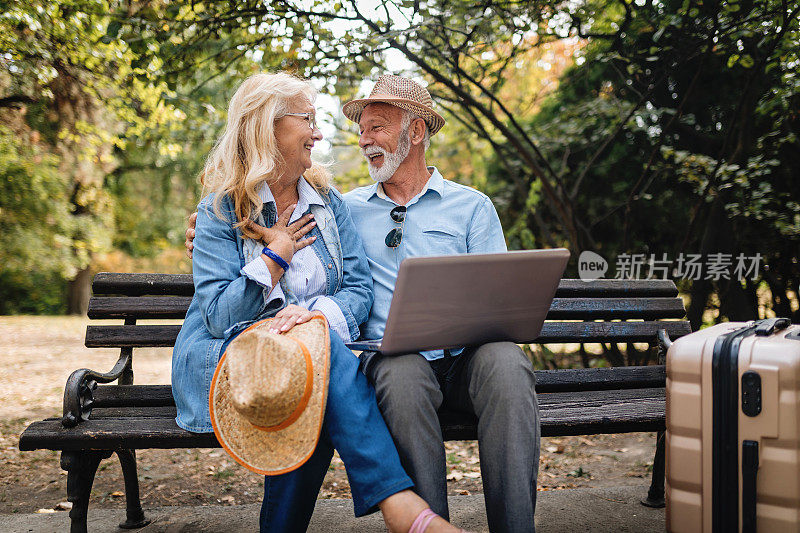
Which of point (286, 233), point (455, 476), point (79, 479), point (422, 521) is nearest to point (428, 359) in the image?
point (286, 233)

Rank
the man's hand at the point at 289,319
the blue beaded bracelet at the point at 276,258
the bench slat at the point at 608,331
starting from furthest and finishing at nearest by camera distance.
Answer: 1. the bench slat at the point at 608,331
2. the blue beaded bracelet at the point at 276,258
3. the man's hand at the point at 289,319

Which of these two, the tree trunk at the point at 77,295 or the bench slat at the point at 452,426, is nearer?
the bench slat at the point at 452,426

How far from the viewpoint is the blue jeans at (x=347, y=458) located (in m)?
2.08

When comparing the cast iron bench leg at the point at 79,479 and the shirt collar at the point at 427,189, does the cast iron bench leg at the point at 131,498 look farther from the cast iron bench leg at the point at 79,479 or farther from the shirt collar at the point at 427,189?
the shirt collar at the point at 427,189

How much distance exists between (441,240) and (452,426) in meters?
0.88

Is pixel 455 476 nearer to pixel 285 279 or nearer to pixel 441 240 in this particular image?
pixel 441 240

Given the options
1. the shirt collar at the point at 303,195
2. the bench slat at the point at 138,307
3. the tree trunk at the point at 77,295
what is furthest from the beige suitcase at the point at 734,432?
the tree trunk at the point at 77,295

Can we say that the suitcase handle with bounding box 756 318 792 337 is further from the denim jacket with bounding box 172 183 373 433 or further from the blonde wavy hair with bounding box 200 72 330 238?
the blonde wavy hair with bounding box 200 72 330 238

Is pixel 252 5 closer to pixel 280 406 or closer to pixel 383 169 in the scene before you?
pixel 383 169

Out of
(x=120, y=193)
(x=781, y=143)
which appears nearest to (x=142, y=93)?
(x=781, y=143)

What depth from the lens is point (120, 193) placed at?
50.9 ft

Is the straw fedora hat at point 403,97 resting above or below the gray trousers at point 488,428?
above

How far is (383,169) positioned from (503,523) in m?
1.55

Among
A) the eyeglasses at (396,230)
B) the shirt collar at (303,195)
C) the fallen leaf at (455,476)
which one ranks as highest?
the shirt collar at (303,195)
